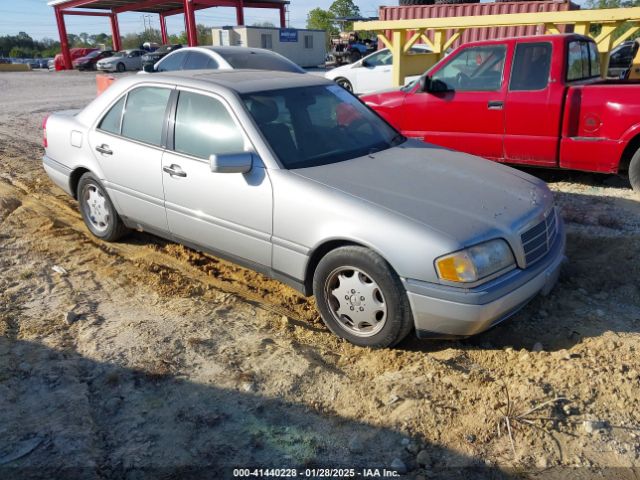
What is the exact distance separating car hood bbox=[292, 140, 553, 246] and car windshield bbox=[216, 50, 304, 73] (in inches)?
241

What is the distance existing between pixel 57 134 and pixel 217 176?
7.95 ft

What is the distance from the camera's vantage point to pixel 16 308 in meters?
4.09

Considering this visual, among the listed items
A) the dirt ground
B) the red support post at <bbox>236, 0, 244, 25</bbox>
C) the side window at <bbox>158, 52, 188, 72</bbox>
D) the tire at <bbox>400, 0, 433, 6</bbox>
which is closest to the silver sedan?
the dirt ground

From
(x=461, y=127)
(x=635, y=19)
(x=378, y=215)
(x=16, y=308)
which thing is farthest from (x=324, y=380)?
(x=635, y=19)

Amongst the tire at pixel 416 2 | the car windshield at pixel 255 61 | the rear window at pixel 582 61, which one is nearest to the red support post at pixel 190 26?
the tire at pixel 416 2

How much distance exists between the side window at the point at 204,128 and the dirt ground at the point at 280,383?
3.66 feet

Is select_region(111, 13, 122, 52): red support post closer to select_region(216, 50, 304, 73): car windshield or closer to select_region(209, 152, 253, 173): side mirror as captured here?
select_region(216, 50, 304, 73): car windshield

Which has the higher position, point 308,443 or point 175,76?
point 175,76

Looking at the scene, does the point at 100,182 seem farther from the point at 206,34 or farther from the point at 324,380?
the point at 206,34

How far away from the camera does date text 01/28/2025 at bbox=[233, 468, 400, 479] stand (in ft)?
8.39

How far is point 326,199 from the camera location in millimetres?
3482

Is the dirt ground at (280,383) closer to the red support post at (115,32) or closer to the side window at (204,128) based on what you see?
the side window at (204,128)

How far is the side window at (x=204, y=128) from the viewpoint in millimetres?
4012

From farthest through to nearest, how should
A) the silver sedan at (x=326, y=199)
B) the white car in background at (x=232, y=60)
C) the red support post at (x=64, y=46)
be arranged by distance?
the red support post at (x=64, y=46), the white car in background at (x=232, y=60), the silver sedan at (x=326, y=199)
